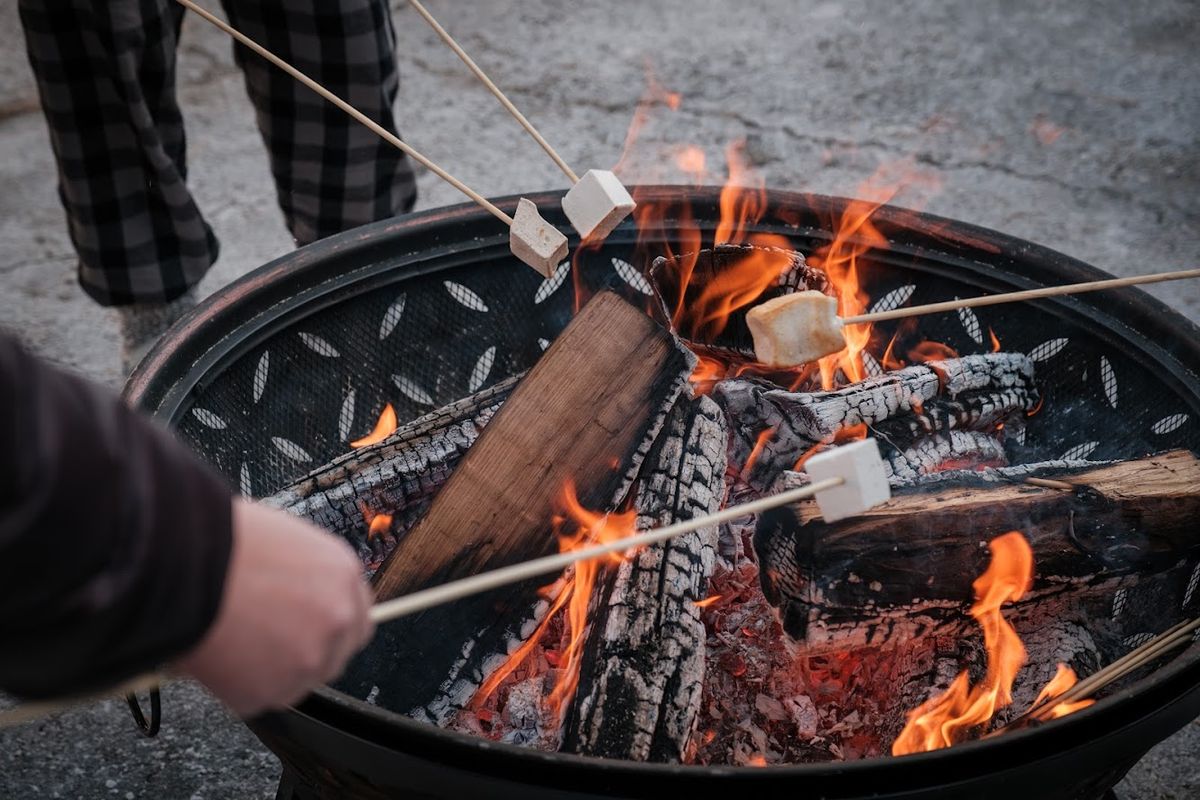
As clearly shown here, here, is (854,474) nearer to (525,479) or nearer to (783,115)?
(525,479)

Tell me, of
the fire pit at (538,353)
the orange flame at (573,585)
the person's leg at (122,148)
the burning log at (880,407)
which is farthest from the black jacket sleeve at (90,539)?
the person's leg at (122,148)

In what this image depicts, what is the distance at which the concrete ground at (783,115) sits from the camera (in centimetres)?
322

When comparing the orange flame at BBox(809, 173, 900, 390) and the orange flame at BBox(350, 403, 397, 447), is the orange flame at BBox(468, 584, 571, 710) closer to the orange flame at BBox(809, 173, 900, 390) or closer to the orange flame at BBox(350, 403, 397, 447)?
the orange flame at BBox(350, 403, 397, 447)

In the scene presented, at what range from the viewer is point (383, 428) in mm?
1815

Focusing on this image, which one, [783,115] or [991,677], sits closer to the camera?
[991,677]

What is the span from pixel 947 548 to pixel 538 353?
0.90m

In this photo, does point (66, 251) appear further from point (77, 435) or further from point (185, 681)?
point (77, 435)

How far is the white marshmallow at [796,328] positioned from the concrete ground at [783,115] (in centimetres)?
207

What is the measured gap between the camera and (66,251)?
320 cm

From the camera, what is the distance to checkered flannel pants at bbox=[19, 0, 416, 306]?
2129mm

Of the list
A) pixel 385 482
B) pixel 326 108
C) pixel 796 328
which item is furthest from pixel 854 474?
pixel 326 108

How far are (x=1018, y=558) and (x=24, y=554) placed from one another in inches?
45.2

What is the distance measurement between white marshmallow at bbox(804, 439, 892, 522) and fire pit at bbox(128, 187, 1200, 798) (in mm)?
327

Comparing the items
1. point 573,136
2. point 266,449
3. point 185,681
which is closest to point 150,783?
point 185,681
